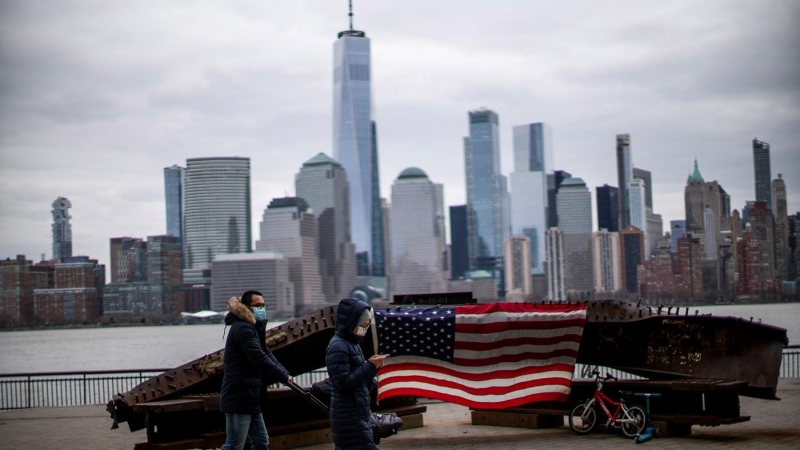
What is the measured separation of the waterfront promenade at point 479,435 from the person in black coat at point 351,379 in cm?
527

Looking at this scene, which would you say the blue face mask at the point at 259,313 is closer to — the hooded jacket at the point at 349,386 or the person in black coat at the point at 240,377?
the person in black coat at the point at 240,377

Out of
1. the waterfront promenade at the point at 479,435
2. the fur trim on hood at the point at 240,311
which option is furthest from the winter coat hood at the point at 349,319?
the waterfront promenade at the point at 479,435

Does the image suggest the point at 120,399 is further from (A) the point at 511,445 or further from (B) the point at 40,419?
(B) the point at 40,419

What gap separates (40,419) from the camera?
2294 cm

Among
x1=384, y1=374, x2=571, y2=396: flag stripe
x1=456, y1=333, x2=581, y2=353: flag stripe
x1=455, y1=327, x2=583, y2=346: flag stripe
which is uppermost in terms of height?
x1=455, y1=327, x2=583, y2=346: flag stripe

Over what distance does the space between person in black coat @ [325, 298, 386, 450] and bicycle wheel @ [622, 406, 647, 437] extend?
20.7ft

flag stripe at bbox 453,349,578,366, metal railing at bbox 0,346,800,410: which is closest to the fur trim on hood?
flag stripe at bbox 453,349,578,366

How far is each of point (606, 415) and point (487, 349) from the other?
2.03 metres

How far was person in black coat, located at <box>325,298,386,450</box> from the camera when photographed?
10.0 metres

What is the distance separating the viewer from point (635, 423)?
15305mm

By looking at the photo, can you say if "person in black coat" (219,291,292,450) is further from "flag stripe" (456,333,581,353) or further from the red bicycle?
the red bicycle

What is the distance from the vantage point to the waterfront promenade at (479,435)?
15.0 metres

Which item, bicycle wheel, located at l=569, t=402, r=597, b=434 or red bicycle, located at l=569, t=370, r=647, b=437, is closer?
red bicycle, located at l=569, t=370, r=647, b=437

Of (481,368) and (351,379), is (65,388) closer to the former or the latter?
(481,368)
